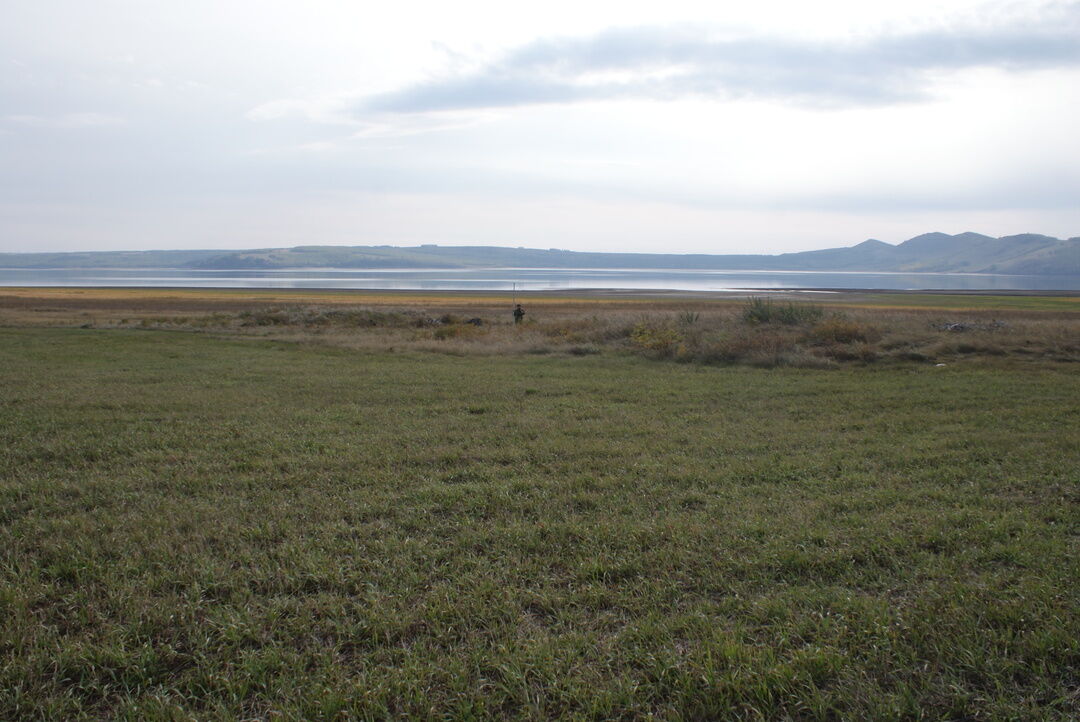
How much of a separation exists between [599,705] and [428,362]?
1623cm

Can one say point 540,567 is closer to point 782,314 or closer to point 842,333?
point 842,333

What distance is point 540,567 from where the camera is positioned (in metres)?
4.88

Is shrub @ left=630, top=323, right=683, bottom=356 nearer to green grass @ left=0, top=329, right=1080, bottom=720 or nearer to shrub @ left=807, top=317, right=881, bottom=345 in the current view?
shrub @ left=807, top=317, right=881, bottom=345

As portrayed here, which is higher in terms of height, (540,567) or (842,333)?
(842,333)

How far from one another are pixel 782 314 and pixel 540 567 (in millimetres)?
25545

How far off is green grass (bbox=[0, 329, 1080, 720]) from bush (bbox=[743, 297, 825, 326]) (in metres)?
17.4

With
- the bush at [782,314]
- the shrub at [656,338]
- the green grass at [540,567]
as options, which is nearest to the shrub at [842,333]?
the bush at [782,314]

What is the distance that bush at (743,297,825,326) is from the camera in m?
27.2

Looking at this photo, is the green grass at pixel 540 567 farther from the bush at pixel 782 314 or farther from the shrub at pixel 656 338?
the bush at pixel 782 314

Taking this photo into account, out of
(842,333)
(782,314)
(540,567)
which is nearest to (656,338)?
(842,333)

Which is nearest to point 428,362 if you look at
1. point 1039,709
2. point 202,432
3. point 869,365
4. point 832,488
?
point 202,432

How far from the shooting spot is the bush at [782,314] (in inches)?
1073

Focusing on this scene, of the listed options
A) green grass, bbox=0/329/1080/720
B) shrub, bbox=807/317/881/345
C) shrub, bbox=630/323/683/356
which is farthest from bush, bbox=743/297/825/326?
green grass, bbox=0/329/1080/720

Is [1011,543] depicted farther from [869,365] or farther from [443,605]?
[869,365]
